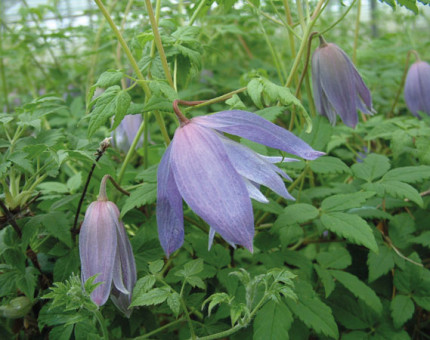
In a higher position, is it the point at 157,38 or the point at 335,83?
the point at 157,38

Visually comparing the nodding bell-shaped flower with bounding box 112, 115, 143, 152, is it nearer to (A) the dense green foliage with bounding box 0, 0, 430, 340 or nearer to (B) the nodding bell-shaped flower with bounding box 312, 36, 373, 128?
(A) the dense green foliage with bounding box 0, 0, 430, 340

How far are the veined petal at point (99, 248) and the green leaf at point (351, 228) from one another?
41 centimetres

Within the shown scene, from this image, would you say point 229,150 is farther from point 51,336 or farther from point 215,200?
point 51,336

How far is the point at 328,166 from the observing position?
0.97 m

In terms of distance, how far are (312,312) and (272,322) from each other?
0.32 feet

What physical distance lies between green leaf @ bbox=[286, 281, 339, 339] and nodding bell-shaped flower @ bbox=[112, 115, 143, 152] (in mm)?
753

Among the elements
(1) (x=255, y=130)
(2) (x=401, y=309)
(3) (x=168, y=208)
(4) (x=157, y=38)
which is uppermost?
(4) (x=157, y=38)

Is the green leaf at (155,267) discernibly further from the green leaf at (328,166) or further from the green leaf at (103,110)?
the green leaf at (328,166)

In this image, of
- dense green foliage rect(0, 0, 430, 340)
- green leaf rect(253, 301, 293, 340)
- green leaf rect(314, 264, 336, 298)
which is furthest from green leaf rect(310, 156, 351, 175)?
green leaf rect(253, 301, 293, 340)

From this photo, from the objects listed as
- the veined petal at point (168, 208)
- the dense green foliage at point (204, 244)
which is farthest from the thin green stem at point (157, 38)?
the veined petal at point (168, 208)

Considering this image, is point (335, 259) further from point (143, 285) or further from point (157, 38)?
point (157, 38)

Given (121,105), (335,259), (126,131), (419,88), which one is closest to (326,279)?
(335,259)

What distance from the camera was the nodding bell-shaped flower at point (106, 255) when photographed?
2.48ft

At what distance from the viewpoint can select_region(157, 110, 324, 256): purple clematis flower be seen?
2.00 ft
